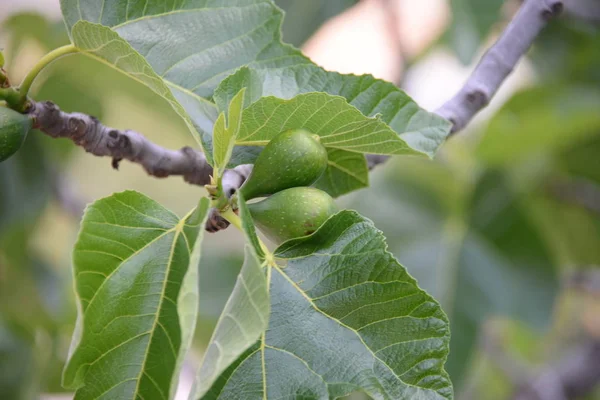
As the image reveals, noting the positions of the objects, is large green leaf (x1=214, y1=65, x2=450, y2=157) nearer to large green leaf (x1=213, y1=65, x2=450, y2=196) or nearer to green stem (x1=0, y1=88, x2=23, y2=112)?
large green leaf (x1=213, y1=65, x2=450, y2=196)

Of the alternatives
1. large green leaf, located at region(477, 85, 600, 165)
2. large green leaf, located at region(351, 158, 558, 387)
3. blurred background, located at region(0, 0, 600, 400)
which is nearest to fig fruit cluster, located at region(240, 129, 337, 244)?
blurred background, located at region(0, 0, 600, 400)

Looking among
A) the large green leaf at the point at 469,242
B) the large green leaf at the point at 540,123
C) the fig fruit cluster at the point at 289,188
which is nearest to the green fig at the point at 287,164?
the fig fruit cluster at the point at 289,188

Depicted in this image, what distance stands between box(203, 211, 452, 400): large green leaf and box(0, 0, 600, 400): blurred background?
0.67 meters

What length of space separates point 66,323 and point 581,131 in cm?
136

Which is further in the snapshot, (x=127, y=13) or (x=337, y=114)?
(x=127, y=13)

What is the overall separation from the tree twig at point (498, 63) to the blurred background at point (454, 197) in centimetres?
35

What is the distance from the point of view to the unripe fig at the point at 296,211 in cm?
59

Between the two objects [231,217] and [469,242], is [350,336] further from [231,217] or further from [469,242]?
[469,242]

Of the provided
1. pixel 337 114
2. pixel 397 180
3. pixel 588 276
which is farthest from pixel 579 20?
pixel 337 114

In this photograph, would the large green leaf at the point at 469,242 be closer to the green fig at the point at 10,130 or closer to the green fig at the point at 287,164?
the green fig at the point at 287,164

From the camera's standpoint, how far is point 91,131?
716 mm

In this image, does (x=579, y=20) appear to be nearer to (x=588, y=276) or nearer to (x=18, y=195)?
(x=588, y=276)

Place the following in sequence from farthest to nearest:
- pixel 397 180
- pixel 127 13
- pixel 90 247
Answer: pixel 397 180 < pixel 127 13 < pixel 90 247

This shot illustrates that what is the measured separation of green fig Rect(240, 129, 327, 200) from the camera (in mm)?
601
